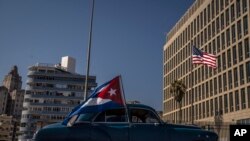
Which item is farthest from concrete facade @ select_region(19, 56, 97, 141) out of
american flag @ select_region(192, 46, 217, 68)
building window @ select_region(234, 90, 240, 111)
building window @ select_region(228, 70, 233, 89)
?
american flag @ select_region(192, 46, 217, 68)

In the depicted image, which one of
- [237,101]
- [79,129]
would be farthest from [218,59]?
[79,129]

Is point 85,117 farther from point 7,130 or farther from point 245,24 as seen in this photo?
point 7,130

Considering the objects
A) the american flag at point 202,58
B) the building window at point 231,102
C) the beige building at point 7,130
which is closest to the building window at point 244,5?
the building window at point 231,102

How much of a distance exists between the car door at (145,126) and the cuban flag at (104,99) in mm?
563

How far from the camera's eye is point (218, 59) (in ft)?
212

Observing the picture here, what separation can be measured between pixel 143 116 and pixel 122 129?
0.81m

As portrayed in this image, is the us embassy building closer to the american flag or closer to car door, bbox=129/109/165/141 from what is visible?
the american flag

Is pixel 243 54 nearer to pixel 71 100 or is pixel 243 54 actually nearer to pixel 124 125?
pixel 124 125

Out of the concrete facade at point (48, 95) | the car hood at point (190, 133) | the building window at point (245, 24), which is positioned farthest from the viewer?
the concrete facade at point (48, 95)

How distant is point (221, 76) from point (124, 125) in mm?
56262

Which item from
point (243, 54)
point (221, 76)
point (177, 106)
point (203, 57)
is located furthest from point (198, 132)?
point (177, 106)

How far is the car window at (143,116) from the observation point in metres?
9.48

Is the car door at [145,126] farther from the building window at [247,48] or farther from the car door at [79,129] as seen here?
the building window at [247,48]

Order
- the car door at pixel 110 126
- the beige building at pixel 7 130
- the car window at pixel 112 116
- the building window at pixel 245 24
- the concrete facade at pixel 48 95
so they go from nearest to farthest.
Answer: the car door at pixel 110 126
the car window at pixel 112 116
the beige building at pixel 7 130
the building window at pixel 245 24
the concrete facade at pixel 48 95
